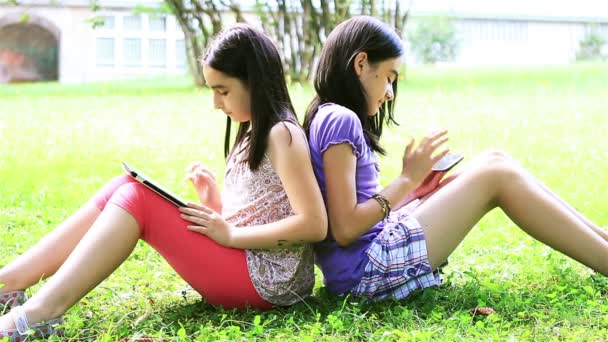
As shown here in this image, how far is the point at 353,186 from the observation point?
2908 mm

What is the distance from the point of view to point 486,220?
4836 mm

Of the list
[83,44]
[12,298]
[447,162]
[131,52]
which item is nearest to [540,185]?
[447,162]

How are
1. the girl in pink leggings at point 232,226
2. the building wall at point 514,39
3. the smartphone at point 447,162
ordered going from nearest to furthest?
the girl in pink leggings at point 232,226
the smartphone at point 447,162
the building wall at point 514,39

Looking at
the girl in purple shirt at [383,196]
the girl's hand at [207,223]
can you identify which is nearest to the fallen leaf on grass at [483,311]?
the girl in purple shirt at [383,196]

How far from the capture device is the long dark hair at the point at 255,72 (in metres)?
2.91

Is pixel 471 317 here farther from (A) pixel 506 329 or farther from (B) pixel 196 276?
(B) pixel 196 276

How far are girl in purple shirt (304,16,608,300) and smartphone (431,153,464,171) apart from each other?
49mm

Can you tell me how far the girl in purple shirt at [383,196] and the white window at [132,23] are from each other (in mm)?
20010

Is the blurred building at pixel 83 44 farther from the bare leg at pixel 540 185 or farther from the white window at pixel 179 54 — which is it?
the bare leg at pixel 540 185

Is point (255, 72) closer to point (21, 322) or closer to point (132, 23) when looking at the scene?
point (21, 322)

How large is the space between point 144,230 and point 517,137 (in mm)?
5237

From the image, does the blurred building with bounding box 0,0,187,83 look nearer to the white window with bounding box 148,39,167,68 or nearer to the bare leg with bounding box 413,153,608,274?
the white window with bounding box 148,39,167,68

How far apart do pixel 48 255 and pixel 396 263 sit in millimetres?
1050

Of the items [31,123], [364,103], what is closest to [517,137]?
[31,123]
